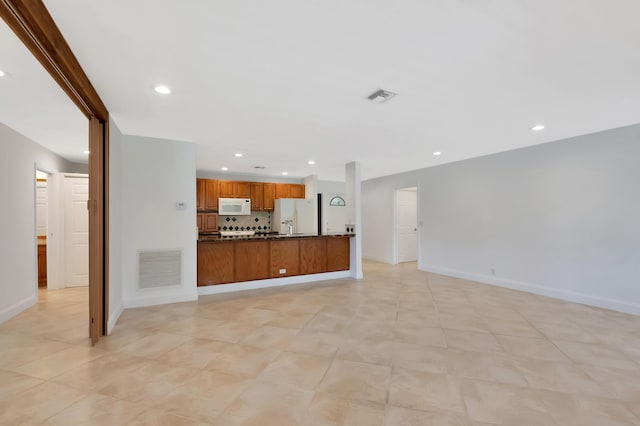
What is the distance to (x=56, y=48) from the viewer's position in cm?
184

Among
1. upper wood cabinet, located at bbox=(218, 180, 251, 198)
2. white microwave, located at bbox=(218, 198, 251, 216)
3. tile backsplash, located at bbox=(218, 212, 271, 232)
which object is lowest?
tile backsplash, located at bbox=(218, 212, 271, 232)

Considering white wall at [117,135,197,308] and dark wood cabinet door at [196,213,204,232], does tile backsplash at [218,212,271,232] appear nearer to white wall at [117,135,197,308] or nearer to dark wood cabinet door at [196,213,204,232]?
dark wood cabinet door at [196,213,204,232]

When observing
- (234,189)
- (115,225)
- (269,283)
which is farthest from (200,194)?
(115,225)

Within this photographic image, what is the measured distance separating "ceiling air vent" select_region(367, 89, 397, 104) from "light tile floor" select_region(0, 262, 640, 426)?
2397 millimetres

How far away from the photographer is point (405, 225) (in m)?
8.10

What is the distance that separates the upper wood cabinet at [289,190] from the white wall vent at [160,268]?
3.93m

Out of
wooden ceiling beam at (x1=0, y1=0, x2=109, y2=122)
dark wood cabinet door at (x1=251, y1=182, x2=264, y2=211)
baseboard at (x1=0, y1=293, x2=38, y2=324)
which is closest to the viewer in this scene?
wooden ceiling beam at (x1=0, y1=0, x2=109, y2=122)

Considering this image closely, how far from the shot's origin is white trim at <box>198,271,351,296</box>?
4863mm

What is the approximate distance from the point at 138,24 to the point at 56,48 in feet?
1.88

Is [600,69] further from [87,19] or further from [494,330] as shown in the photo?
[87,19]

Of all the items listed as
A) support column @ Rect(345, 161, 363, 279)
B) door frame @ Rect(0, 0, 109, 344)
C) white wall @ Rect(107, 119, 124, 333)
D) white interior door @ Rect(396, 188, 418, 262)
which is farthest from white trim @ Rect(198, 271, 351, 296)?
white interior door @ Rect(396, 188, 418, 262)

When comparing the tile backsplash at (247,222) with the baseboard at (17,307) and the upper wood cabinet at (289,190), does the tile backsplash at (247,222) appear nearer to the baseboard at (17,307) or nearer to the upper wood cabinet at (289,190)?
Result: the upper wood cabinet at (289,190)

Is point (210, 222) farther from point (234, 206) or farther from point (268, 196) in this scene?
point (268, 196)

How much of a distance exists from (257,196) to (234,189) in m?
0.62
